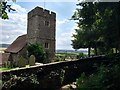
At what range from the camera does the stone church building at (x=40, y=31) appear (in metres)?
30.2

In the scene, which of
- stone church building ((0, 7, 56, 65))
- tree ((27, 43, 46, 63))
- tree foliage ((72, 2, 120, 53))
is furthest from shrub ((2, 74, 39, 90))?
stone church building ((0, 7, 56, 65))

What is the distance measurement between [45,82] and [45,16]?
890 inches

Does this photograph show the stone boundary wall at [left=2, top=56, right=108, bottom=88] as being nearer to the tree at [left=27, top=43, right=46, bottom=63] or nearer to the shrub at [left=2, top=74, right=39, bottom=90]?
the shrub at [left=2, top=74, right=39, bottom=90]

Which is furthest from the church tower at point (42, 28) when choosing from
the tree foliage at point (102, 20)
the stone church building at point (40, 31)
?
the tree foliage at point (102, 20)

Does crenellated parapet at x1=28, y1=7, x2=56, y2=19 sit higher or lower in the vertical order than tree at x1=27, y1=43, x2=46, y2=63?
higher

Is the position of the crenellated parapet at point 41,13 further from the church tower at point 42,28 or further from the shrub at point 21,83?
the shrub at point 21,83

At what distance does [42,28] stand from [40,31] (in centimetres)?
69

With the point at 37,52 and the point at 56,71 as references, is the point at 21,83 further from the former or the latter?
the point at 37,52

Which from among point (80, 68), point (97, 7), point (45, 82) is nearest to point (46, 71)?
point (45, 82)

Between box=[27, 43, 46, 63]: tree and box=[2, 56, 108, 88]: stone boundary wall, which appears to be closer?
box=[2, 56, 108, 88]: stone boundary wall

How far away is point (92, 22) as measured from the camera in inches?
489

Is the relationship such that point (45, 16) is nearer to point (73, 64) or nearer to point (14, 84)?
point (73, 64)

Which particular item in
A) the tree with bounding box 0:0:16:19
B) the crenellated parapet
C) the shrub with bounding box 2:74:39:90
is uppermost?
the crenellated parapet

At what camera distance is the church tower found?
30344 mm
